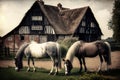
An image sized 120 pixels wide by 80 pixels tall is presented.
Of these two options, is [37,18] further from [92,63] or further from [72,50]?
[92,63]

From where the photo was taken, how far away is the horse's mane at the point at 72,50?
512cm

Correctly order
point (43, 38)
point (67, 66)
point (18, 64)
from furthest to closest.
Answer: point (18, 64) < point (43, 38) < point (67, 66)

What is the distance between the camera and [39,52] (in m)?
5.23

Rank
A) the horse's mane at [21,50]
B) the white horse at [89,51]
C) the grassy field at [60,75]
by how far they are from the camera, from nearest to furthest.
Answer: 1. the grassy field at [60,75]
2. the white horse at [89,51]
3. the horse's mane at [21,50]

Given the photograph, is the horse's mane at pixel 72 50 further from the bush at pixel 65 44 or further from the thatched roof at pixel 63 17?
the thatched roof at pixel 63 17

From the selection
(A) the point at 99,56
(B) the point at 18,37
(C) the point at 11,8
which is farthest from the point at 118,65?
(C) the point at 11,8

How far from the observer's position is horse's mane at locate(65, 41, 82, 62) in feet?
16.8

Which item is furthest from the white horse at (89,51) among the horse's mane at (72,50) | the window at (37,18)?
the window at (37,18)

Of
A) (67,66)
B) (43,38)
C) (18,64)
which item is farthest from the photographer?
(18,64)

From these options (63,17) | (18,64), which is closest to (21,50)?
(18,64)

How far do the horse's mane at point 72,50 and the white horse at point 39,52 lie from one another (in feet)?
0.45

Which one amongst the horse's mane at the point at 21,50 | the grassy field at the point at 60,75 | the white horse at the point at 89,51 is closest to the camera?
the grassy field at the point at 60,75

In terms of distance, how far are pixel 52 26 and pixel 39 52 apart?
0.47 meters

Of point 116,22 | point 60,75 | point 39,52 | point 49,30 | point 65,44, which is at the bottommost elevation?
point 60,75
